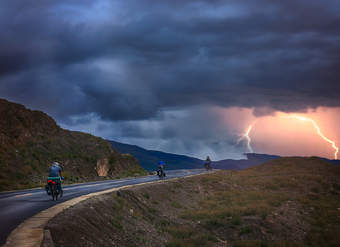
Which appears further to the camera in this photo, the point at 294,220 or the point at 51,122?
the point at 51,122

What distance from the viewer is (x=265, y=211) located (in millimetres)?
31016

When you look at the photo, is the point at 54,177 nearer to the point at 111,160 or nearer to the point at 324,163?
the point at 111,160

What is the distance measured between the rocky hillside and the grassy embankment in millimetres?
16170

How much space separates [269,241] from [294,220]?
8.08 m

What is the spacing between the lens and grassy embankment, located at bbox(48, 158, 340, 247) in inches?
645

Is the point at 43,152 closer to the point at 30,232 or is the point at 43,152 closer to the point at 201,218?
the point at 201,218

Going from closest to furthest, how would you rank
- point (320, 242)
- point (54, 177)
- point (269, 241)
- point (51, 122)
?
1. point (54, 177)
2. point (269, 241)
3. point (320, 242)
4. point (51, 122)

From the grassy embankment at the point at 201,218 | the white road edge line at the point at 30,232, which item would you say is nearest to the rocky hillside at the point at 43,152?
the grassy embankment at the point at 201,218

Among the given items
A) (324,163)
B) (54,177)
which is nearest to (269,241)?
(54,177)

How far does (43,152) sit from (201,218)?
109ft

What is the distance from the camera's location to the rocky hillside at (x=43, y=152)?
45750mm

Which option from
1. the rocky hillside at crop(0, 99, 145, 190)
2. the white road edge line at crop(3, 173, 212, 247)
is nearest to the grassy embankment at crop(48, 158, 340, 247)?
the white road edge line at crop(3, 173, 212, 247)

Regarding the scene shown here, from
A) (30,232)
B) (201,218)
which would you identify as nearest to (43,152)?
(201,218)

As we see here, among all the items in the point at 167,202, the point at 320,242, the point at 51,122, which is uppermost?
the point at 51,122
